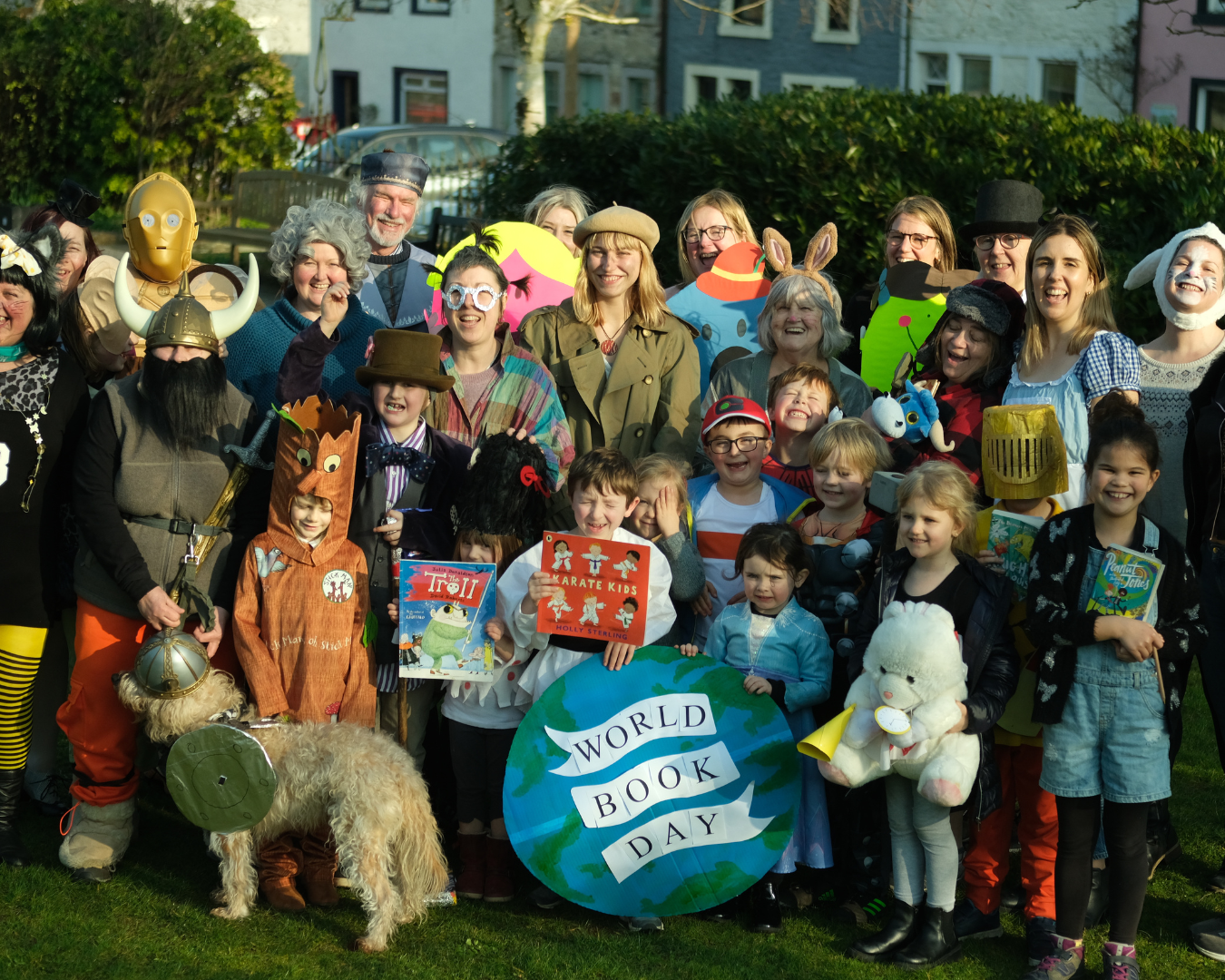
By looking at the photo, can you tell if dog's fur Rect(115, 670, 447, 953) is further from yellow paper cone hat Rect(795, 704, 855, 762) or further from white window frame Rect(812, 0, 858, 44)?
white window frame Rect(812, 0, 858, 44)

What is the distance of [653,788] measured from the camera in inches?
185

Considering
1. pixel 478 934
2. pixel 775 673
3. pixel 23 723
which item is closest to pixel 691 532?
pixel 775 673

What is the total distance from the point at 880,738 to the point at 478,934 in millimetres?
1605

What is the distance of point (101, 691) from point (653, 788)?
6.86 ft

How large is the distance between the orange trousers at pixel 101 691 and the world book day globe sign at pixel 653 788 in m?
1.30

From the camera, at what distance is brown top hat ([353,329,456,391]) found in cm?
490

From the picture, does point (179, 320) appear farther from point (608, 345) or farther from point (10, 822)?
point (10, 822)

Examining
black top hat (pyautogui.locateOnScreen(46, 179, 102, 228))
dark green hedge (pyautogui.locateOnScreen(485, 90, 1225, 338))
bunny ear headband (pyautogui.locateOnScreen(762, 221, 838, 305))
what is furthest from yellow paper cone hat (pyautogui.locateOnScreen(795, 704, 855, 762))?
dark green hedge (pyautogui.locateOnScreen(485, 90, 1225, 338))

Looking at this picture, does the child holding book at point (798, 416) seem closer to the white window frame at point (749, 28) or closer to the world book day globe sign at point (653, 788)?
the world book day globe sign at point (653, 788)

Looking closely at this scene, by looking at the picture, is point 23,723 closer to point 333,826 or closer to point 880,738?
point 333,826

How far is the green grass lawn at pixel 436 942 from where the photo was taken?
446 cm

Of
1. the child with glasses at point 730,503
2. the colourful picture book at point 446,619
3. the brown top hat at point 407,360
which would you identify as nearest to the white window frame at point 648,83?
the child with glasses at point 730,503

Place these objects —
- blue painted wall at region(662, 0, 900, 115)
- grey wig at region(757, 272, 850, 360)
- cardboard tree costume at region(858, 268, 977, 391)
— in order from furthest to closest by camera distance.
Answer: blue painted wall at region(662, 0, 900, 115) < cardboard tree costume at region(858, 268, 977, 391) < grey wig at region(757, 272, 850, 360)

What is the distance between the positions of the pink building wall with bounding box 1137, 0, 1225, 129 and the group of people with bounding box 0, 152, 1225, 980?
65.9 feet
